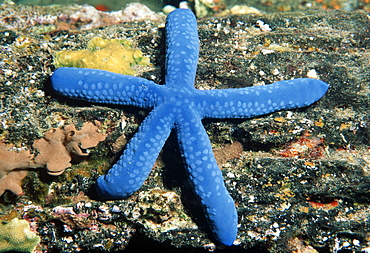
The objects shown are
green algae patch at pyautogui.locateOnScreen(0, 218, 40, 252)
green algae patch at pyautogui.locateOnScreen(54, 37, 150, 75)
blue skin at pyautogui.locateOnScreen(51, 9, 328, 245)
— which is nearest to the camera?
A: blue skin at pyautogui.locateOnScreen(51, 9, 328, 245)

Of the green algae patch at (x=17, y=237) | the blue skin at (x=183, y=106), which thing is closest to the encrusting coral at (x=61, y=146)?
the blue skin at (x=183, y=106)

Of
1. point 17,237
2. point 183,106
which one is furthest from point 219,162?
point 17,237

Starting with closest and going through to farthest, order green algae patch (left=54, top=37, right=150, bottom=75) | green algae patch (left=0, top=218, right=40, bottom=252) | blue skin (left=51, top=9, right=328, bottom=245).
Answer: blue skin (left=51, top=9, right=328, bottom=245)
green algae patch (left=0, top=218, right=40, bottom=252)
green algae patch (left=54, top=37, right=150, bottom=75)

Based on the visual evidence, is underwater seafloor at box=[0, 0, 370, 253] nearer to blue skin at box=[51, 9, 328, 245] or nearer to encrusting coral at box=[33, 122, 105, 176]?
encrusting coral at box=[33, 122, 105, 176]

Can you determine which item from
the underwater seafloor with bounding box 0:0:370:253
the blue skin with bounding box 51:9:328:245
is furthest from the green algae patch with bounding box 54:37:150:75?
the blue skin with bounding box 51:9:328:245

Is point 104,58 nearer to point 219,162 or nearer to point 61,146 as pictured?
point 61,146

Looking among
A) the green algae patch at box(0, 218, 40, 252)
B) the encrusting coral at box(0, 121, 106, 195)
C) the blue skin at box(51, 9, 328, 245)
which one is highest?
→ the blue skin at box(51, 9, 328, 245)

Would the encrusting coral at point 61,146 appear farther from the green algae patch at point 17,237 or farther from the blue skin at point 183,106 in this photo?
the green algae patch at point 17,237

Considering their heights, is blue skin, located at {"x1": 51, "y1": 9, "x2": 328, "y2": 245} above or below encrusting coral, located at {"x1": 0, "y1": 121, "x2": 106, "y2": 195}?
above
